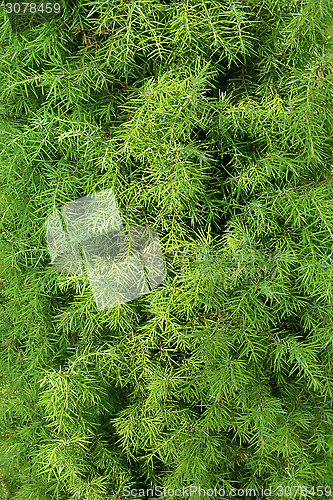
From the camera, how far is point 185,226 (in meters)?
1.16

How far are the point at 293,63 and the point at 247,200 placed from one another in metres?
0.41

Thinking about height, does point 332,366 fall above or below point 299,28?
below

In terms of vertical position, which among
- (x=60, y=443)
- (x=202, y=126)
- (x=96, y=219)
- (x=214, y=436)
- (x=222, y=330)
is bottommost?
(x=214, y=436)

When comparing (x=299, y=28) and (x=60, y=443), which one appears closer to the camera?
(x=299, y=28)

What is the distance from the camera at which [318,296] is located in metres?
1.18

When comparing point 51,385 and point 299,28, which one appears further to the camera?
point 51,385

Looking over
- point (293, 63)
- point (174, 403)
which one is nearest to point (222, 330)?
point (174, 403)

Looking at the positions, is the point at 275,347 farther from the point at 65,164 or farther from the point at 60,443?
the point at 65,164

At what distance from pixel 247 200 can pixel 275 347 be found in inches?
18.2

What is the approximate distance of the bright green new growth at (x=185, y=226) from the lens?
106 cm

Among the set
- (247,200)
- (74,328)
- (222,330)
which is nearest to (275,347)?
(222,330)

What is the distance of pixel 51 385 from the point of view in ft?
3.76

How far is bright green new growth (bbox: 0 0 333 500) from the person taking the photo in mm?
1063

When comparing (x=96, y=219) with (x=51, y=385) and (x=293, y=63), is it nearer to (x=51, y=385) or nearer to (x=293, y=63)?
(x=51, y=385)
